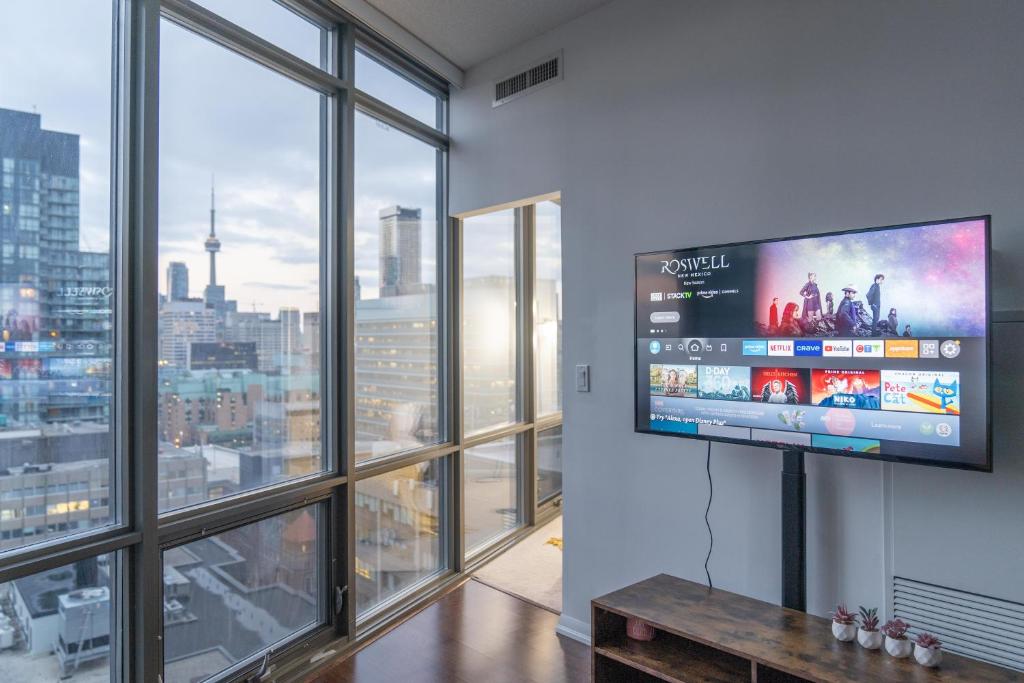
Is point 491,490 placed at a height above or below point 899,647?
below

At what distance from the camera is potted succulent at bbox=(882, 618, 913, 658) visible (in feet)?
5.80

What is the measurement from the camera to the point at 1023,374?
1.77 meters

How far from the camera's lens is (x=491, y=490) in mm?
4125

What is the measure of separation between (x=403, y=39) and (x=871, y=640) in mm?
3190

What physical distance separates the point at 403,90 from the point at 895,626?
322 cm

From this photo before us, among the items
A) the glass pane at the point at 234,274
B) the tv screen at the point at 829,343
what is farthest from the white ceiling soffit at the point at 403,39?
the tv screen at the point at 829,343

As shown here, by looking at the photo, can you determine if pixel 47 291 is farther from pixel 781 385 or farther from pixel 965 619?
pixel 965 619

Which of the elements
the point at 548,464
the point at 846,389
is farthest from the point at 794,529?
the point at 548,464

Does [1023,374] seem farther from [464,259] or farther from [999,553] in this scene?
[464,259]

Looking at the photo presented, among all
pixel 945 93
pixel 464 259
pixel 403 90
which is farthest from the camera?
pixel 464 259

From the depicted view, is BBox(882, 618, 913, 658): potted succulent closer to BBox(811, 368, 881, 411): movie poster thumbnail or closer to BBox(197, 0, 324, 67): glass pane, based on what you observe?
BBox(811, 368, 881, 411): movie poster thumbnail

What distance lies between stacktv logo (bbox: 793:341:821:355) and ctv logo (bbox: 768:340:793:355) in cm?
Answer: 2

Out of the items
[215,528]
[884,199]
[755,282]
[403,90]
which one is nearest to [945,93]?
[884,199]

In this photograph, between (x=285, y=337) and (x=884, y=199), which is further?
(x=285, y=337)
